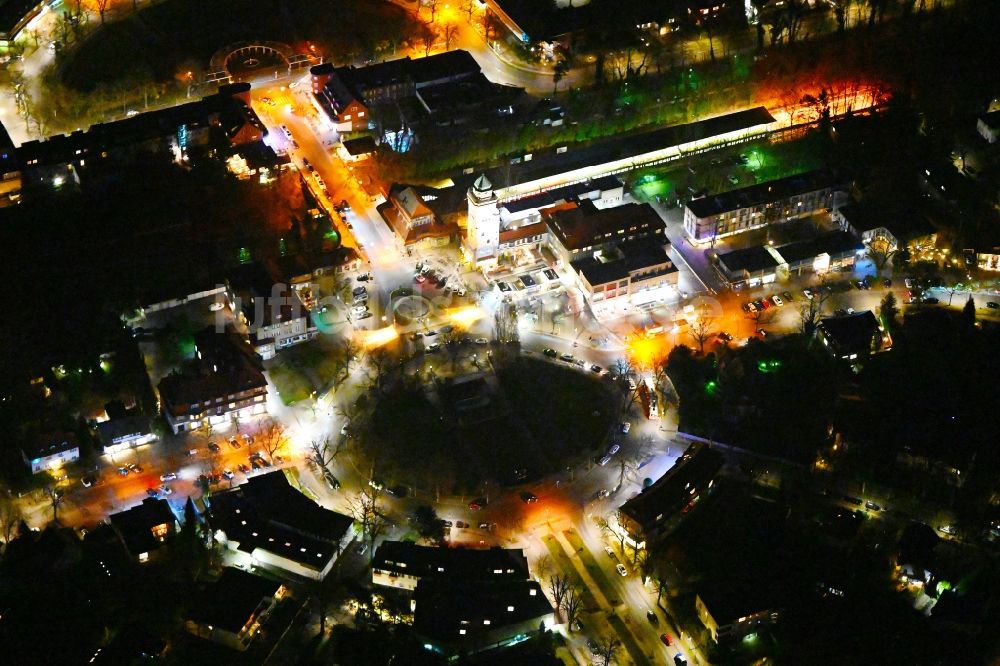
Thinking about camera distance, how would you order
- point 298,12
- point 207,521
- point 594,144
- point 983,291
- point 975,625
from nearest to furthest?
point 975,625
point 207,521
point 983,291
point 594,144
point 298,12

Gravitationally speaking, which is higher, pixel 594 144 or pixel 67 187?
pixel 67 187

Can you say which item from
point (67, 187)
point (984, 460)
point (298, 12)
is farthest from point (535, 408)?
point (298, 12)

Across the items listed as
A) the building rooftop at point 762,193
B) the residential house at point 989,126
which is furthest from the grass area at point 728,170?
the residential house at point 989,126

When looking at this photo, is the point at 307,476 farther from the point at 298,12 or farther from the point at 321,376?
the point at 298,12

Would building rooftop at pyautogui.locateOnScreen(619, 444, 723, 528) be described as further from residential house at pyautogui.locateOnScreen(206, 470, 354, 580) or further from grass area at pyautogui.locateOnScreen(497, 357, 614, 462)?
residential house at pyautogui.locateOnScreen(206, 470, 354, 580)

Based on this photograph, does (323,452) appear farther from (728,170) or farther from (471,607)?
(728,170)

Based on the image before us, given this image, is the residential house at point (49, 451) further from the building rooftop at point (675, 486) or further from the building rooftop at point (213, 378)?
the building rooftop at point (675, 486)
